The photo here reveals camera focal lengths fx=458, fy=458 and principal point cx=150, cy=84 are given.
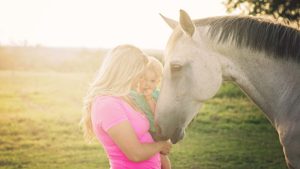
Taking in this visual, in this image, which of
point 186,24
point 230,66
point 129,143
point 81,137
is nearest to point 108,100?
point 129,143

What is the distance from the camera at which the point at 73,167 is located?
8344mm

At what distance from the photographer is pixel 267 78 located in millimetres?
3264

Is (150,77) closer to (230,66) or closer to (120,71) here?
(120,71)

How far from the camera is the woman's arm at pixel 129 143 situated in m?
3.05

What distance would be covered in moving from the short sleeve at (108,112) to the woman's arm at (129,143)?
0.04m

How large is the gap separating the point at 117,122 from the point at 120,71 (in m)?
0.38

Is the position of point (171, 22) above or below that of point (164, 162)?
above

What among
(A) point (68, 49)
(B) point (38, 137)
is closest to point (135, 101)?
(B) point (38, 137)

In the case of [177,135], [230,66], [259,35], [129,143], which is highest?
[259,35]

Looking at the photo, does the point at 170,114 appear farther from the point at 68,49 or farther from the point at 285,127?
the point at 68,49

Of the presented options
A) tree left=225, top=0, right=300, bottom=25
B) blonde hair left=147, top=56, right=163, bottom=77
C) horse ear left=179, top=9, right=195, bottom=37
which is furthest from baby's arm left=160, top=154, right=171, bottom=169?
tree left=225, top=0, right=300, bottom=25

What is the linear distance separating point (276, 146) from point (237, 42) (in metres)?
7.08

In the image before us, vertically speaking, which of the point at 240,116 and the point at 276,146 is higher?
the point at 276,146

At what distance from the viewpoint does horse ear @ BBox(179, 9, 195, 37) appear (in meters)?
3.10
